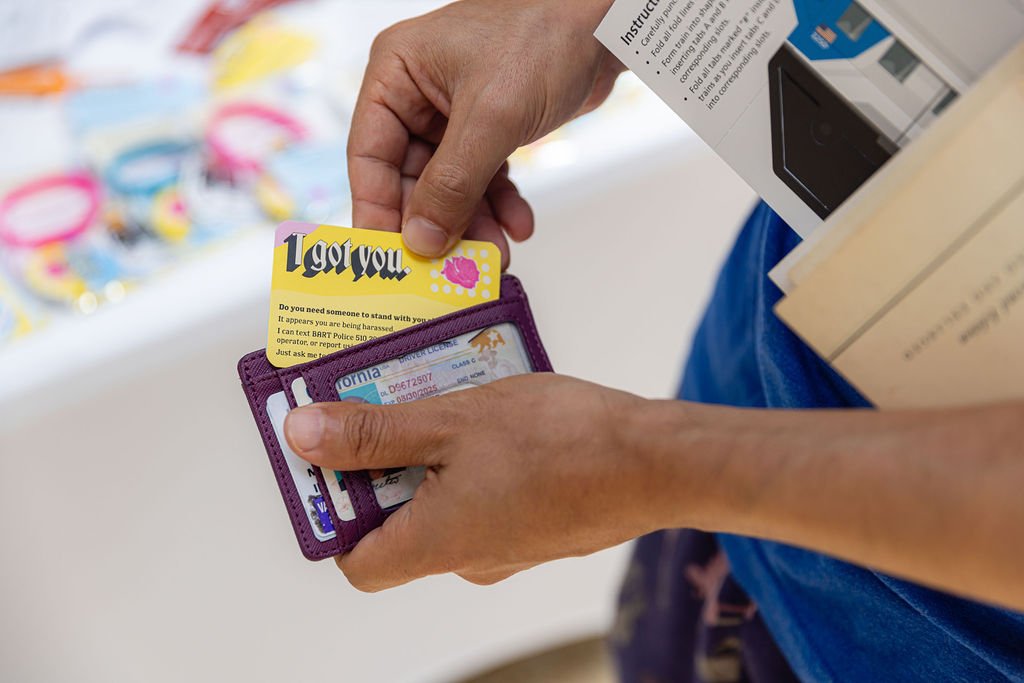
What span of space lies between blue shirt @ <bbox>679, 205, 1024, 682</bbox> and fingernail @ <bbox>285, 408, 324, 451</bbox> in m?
0.35

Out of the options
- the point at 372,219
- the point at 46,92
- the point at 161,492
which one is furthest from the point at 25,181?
the point at 372,219

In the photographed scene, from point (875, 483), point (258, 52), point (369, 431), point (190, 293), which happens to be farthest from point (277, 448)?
point (258, 52)

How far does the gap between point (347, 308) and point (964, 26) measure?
47cm

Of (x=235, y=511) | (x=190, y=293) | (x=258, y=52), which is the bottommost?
(x=235, y=511)

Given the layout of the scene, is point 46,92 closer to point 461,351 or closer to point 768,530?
point 461,351

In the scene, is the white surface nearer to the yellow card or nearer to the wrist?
the yellow card

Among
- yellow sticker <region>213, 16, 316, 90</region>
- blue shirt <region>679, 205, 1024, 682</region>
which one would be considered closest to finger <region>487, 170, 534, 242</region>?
blue shirt <region>679, 205, 1024, 682</region>

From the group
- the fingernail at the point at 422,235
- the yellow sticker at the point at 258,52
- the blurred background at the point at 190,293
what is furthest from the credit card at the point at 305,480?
the yellow sticker at the point at 258,52

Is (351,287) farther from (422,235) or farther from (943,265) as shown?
(943,265)

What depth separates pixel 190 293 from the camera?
3.61 feet

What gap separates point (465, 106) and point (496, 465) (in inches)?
13.1

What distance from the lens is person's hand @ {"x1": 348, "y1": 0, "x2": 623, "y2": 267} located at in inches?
27.5

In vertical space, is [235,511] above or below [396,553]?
below

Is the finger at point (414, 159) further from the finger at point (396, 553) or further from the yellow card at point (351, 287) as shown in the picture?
the finger at point (396, 553)
